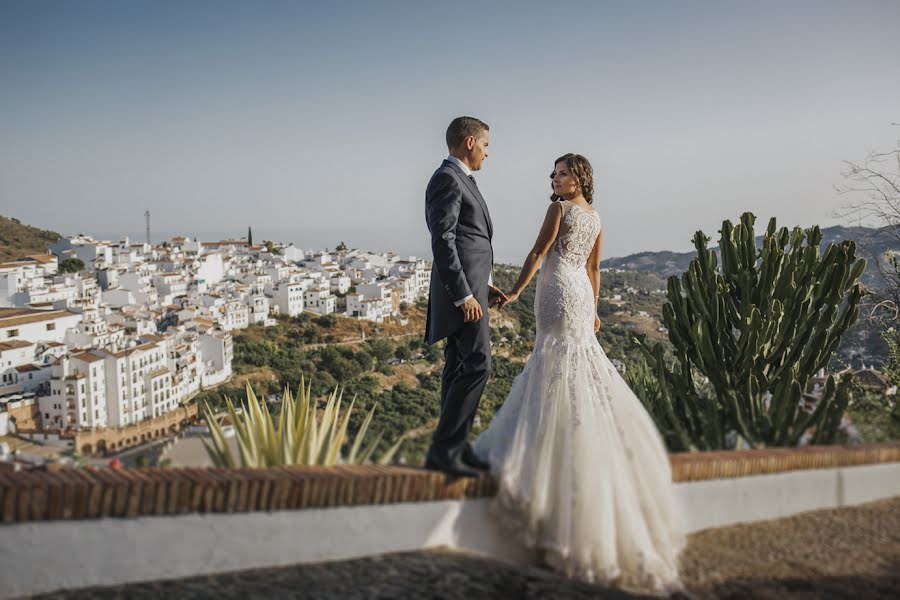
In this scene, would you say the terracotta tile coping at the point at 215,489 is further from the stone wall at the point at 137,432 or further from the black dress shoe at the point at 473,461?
the stone wall at the point at 137,432

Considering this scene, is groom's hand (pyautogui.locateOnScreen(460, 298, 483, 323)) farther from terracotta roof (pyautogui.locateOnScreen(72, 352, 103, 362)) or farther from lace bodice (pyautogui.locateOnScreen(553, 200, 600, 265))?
terracotta roof (pyautogui.locateOnScreen(72, 352, 103, 362))

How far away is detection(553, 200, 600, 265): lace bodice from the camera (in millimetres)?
3600

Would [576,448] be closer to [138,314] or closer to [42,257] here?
[138,314]

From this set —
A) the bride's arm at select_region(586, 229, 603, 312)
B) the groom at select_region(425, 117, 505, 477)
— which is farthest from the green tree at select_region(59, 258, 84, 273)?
the groom at select_region(425, 117, 505, 477)

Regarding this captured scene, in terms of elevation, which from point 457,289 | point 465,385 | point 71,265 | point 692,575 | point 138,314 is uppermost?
point 71,265

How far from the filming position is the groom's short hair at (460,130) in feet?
10.7

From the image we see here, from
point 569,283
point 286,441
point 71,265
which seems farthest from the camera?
point 71,265

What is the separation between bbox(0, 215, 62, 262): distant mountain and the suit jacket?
67500 millimetres

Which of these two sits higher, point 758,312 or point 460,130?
point 460,130

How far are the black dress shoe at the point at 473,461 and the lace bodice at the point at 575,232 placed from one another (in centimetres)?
112

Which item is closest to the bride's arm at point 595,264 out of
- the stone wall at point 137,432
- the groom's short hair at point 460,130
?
the groom's short hair at point 460,130

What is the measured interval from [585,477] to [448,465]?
0.56 m

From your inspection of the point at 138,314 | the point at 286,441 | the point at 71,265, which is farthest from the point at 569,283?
the point at 71,265

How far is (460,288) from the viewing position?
3080mm
